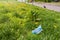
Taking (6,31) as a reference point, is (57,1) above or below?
below

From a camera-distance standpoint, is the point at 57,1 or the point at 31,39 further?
the point at 57,1

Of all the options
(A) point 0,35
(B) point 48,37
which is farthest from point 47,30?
(A) point 0,35

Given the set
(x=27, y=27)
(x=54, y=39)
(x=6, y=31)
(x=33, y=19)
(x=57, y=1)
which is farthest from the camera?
(x=57, y=1)

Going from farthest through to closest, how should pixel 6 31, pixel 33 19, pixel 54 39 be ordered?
1. pixel 33 19
2. pixel 6 31
3. pixel 54 39

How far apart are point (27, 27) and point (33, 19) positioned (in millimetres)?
599

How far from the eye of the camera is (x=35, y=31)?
153 inches

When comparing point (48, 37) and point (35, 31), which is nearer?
point (48, 37)

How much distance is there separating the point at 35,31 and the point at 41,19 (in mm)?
1001

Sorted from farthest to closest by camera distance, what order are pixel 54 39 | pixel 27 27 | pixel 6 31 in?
1. pixel 27 27
2. pixel 6 31
3. pixel 54 39

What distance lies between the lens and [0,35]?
364cm

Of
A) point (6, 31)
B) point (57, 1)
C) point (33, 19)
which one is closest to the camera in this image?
point (6, 31)

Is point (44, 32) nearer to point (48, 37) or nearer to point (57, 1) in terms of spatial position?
point (48, 37)

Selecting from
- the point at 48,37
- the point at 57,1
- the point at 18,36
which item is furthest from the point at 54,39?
the point at 57,1

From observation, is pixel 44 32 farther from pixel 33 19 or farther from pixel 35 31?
pixel 33 19
